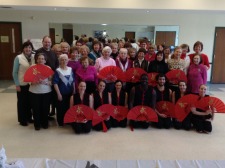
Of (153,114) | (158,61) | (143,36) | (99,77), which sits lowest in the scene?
(153,114)

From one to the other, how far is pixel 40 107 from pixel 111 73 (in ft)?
4.35

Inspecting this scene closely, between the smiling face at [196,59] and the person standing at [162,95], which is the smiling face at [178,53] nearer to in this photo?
the smiling face at [196,59]

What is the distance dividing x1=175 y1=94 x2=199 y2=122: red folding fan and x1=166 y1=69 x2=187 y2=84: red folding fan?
1.35 ft

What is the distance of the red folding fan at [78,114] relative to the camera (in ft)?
12.1

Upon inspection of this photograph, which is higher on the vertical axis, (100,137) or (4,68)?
(4,68)

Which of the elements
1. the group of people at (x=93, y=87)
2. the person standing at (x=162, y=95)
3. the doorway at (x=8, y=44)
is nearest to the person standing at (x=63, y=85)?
the group of people at (x=93, y=87)

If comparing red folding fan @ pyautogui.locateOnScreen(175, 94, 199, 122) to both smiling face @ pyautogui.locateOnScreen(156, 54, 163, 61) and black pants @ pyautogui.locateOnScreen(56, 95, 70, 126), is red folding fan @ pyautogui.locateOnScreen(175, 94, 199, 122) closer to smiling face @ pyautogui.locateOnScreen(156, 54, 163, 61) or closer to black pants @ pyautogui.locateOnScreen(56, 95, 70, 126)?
smiling face @ pyautogui.locateOnScreen(156, 54, 163, 61)

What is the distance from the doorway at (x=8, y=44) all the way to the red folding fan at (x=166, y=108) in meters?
5.44

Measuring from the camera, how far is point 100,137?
11.8ft

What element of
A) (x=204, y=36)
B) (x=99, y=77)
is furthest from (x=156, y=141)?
(x=204, y=36)

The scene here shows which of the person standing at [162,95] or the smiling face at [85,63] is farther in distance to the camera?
the person standing at [162,95]

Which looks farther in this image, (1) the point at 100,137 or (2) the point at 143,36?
(2) the point at 143,36

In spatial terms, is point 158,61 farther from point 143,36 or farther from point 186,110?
point 143,36

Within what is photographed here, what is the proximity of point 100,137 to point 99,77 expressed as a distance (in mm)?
1049
